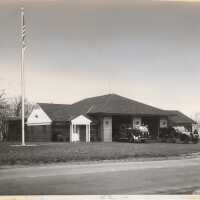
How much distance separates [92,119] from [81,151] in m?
0.38

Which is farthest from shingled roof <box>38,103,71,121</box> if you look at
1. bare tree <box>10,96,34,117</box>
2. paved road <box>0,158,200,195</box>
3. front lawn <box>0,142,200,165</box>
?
paved road <box>0,158,200,195</box>

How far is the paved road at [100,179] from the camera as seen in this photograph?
5391 millimetres

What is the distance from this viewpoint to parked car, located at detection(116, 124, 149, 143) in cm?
596

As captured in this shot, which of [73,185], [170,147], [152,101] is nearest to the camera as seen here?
[73,185]

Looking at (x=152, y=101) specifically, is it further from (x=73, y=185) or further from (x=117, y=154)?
(x=73, y=185)

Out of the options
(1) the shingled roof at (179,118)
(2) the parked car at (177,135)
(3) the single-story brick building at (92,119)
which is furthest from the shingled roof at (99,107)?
(2) the parked car at (177,135)

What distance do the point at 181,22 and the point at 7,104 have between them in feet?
6.41

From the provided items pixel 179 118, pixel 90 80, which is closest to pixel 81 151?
pixel 90 80

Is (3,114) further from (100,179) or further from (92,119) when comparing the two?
(100,179)

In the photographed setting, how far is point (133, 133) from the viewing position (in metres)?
5.91

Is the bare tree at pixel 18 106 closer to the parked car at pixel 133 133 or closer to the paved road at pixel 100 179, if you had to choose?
the paved road at pixel 100 179

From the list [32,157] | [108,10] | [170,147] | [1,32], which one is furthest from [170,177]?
[1,32]

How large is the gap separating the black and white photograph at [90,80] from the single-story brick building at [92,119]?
18 millimetres

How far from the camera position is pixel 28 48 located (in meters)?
5.59
